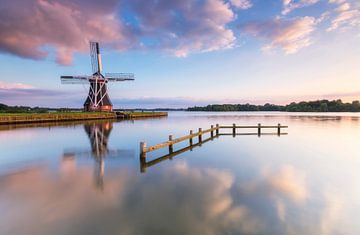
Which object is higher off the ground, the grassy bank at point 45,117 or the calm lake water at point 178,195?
the grassy bank at point 45,117

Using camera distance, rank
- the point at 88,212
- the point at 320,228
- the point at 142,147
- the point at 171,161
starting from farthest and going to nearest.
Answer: the point at 171,161
the point at 142,147
the point at 88,212
the point at 320,228

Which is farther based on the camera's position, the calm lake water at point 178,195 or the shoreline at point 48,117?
the shoreline at point 48,117

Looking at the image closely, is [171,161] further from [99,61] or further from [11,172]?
[99,61]

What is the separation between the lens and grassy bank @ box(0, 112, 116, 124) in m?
35.4

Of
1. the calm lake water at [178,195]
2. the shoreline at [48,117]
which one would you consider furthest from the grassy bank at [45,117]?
the calm lake water at [178,195]

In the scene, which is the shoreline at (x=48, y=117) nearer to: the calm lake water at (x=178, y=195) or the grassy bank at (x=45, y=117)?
the grassy bank at (x=45, y=117)

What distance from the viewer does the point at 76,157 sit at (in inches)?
596

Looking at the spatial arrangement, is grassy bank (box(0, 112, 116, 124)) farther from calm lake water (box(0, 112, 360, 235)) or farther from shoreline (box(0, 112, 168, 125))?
calm lake water (box(0, 112, 360, 235))

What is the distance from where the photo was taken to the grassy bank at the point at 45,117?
3538cm

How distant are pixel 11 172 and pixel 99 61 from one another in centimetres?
5404

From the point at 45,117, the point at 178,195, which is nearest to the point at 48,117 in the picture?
the point at 45,117

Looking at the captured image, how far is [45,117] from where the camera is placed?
4278 centimetres

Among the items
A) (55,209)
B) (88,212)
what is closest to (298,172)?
(88,212)

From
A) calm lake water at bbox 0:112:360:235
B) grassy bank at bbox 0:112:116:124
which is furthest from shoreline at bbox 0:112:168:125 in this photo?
calm lake water at bbox 0:112:360:235
